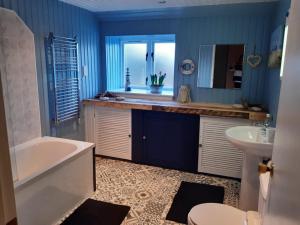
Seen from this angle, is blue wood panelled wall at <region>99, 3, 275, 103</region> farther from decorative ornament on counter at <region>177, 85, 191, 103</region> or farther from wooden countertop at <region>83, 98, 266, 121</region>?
wooden countertop at <region>83, 98, 266, 121</region>

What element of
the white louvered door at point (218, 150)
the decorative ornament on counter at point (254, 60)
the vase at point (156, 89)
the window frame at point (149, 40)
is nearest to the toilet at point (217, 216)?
the white louvered door at point (218, 150)

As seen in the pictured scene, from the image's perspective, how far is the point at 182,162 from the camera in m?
3.32

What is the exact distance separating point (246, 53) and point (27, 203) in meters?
2.96

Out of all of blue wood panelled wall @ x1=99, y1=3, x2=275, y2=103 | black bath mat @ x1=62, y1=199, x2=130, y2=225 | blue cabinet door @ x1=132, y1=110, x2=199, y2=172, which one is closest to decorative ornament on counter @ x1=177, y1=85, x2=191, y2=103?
blue wood panelled wall @ x1=99, y1=3, x2=275, y2=103

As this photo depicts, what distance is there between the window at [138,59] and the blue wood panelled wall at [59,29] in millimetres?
268

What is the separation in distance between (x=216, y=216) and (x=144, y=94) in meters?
2.40

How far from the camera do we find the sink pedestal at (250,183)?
7.28ft

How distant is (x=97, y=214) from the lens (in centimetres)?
239

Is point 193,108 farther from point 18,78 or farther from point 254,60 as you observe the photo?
point 18,78

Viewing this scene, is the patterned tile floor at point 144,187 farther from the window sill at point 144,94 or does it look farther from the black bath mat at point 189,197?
the window sill at point 144,94

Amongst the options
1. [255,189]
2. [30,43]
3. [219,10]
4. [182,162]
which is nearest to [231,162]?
[182,162]

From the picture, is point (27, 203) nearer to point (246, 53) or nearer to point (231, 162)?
point (231, 162)

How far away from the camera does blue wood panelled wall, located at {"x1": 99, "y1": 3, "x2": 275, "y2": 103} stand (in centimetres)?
306

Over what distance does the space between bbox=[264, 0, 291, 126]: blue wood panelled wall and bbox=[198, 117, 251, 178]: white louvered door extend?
1.60 feet
